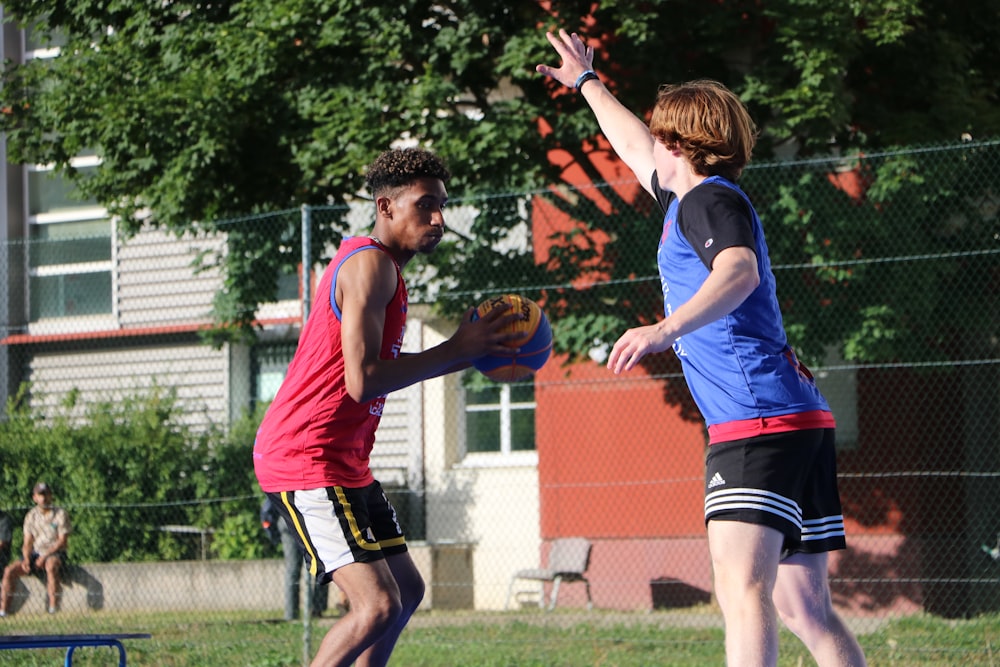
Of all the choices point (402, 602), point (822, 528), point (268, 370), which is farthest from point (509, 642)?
point (268, 370)

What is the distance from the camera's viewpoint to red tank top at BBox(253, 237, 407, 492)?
4480 mm

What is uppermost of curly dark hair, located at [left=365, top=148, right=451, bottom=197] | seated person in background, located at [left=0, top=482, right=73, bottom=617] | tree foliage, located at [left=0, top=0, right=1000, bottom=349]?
tree foliage, located at [left=0, top=0, right=1000, bottom=349]

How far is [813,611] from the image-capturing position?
3.90m

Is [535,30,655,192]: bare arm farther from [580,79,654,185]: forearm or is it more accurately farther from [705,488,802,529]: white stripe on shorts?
[705,488,802,529]: white stripe on shorts

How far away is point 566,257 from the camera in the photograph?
1019cm

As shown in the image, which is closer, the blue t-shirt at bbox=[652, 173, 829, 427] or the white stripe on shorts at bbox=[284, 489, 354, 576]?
the blue t-shirt at bbox=[652, 173, 829, 427]

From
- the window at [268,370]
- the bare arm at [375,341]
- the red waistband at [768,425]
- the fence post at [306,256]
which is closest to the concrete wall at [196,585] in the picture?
the fence post at [306,256]

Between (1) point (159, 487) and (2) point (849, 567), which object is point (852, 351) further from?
(1) point (159, 487)

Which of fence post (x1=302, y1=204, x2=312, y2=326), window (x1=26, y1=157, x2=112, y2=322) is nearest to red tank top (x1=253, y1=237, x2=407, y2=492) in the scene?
fence post (x1=302, y1=204, x2=312, y2=326)

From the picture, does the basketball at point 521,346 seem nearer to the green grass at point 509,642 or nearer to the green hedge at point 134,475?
the green grass at point 509,642

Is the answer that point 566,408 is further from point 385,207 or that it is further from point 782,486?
point 782,486

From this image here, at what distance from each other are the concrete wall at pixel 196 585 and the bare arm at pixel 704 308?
6645mm

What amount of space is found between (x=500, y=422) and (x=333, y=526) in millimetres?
11156

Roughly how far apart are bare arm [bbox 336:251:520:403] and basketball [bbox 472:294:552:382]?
175mm
